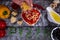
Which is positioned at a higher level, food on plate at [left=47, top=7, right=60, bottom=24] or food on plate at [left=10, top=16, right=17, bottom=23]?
food on plate at [left=47, top=7, right=60, bottom=24]

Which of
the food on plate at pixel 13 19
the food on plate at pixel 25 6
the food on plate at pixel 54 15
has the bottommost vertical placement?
the food on plate at pixel 13 19

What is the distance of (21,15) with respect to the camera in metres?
0.85

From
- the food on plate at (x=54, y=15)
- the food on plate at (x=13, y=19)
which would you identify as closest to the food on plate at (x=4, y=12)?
the food on plate at (x=13, y=19)

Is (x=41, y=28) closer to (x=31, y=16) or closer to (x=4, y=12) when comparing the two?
(x=31, y=16)

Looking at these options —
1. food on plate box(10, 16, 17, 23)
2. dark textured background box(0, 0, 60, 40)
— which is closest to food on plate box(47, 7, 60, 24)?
dark textured background box(0, 0, 60, 40)

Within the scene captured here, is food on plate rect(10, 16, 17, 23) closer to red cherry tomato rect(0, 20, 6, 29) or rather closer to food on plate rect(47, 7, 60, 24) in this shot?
red cherry tomato rect(0, 20, 6, 29)

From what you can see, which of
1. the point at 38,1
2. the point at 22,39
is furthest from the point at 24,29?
the point at 38,1

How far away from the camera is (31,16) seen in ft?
2.77

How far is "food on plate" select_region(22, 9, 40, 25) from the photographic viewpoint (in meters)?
0.84

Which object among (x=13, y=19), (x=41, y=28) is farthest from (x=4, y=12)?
(x=41, y=28)

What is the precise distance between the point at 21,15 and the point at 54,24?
16 centimetres

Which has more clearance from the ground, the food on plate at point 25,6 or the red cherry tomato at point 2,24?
the food on plate at point 25,6

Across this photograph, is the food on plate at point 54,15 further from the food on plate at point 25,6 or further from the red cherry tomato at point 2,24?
the red cherry tomato at point 2,24

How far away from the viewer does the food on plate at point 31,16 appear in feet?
2.75
